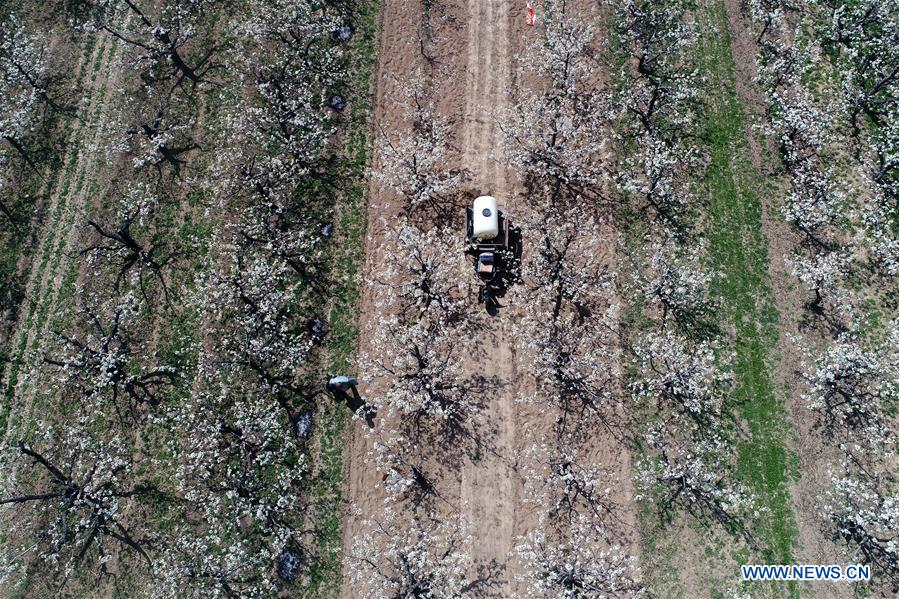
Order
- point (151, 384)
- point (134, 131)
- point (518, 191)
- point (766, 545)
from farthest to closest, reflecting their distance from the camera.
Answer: point (134, 131) → point (518, 191) → point (151, 384) → point (766, 545)

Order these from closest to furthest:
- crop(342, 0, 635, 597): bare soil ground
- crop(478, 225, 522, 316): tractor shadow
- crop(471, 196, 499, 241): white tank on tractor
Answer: crop(342, 0, 635, 597): bare soil ground < crop(471, 196, 499, 241): white tank on tractor < crop(478, 225, 522, 316): tractor shadow

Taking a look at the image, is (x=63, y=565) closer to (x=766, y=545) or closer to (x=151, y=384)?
(x=151, y=384)

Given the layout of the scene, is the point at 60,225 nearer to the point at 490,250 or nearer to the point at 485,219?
the point at 485,219

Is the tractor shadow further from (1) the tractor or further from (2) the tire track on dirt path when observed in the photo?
(2) the tire track on dirt path

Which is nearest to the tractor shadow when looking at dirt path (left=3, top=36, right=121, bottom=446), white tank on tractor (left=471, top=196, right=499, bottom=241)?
white tank on tractor (left=471, top=196, right=499, bottom=241)

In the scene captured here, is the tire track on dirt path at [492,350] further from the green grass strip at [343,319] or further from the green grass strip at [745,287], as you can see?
the green grass strip at [745,287]

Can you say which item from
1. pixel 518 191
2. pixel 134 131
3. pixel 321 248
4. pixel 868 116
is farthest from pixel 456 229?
pixel 868 116

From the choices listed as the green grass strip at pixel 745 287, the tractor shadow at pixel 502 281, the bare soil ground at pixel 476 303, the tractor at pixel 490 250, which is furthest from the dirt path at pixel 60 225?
the green grass strip at pixel 745 287
